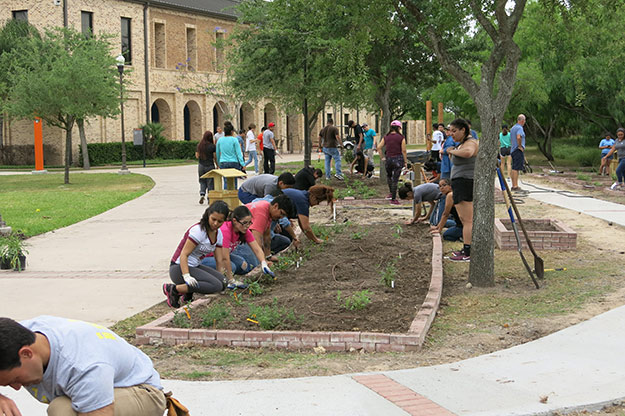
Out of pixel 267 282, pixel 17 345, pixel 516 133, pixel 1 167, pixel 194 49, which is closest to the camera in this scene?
pixel 17 345

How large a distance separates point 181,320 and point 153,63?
4358cm

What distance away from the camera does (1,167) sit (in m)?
40.7

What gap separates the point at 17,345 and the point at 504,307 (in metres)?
5.69

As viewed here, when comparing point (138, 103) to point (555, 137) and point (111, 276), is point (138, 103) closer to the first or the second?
point (555, 137)

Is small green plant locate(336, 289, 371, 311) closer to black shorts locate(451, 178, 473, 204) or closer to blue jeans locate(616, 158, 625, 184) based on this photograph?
black shorts locate(451, 178, 473, 204)

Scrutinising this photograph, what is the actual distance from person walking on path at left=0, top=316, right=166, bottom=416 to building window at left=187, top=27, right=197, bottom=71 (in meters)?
49.6

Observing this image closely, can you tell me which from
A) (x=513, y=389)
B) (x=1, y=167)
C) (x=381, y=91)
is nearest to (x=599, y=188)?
(x=381, y=91)

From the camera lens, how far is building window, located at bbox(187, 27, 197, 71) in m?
51.5

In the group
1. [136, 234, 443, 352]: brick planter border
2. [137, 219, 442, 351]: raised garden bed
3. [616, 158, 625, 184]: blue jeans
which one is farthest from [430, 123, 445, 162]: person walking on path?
[136, 234, 443, 352]: brick planter border

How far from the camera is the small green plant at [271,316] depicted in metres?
6.67

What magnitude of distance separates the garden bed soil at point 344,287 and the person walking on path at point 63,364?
11.4 feet

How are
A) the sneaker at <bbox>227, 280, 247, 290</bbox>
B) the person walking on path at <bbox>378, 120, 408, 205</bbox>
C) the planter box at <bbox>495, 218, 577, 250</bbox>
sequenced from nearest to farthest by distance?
the sneaker at <bbox>227, 280, 247, 290</bbox>
the planter box at <bbox>495, 218, 577, 250</bbox>
the person walking on path at <bbox>378, 120, 408, 205</bbox>

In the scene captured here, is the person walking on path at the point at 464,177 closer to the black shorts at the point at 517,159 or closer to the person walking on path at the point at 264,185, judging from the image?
the person walking on path at the point at 264,185

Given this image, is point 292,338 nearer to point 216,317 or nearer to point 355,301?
point 216,317
